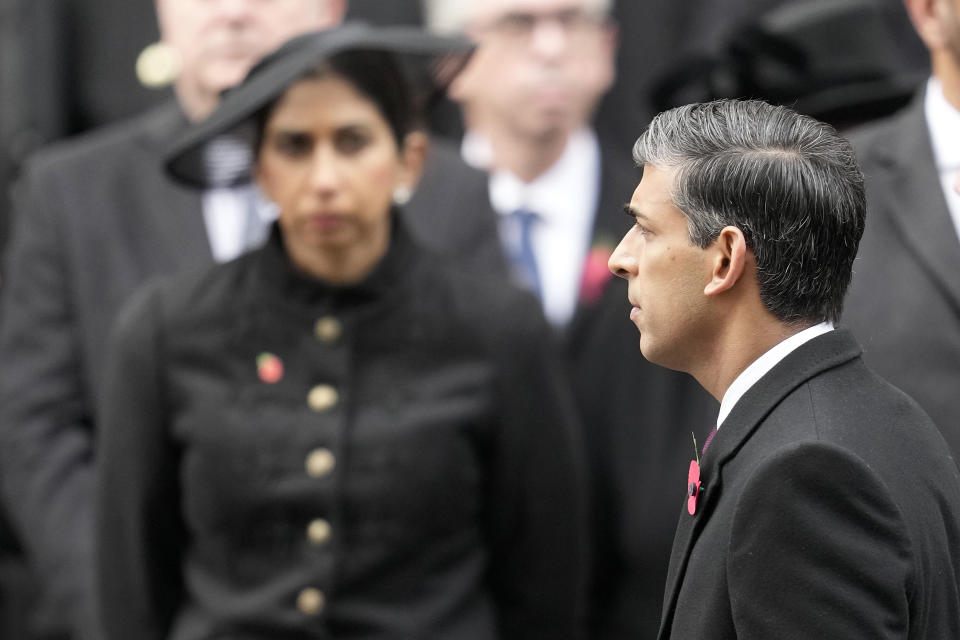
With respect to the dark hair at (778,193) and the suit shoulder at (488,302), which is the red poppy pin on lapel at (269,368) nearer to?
the suit shoulder at (488,302)

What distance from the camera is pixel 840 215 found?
77.7 inches

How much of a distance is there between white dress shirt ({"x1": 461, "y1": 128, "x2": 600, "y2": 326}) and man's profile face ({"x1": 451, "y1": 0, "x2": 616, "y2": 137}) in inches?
4.8

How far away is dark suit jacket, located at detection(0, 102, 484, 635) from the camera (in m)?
3.91

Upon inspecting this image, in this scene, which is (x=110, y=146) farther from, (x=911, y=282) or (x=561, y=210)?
(x=911, y=282)

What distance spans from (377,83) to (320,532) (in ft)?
3.22

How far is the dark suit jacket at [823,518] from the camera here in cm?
188

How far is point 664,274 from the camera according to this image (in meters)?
2.06

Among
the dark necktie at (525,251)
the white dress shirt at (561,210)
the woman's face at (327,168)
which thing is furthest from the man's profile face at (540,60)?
the woman's face at (327,168)

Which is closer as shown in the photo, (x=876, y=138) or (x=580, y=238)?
(x=876, y=138)

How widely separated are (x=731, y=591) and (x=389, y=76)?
187cm

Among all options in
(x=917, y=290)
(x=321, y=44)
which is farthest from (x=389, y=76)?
(x=917, y=290)

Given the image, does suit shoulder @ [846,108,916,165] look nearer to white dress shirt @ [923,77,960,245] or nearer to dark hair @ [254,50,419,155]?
white dress shirt @ [923,77,960,245]

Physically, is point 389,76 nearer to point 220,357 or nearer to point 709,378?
point 220,357

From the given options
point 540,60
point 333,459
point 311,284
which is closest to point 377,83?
point 311,284
